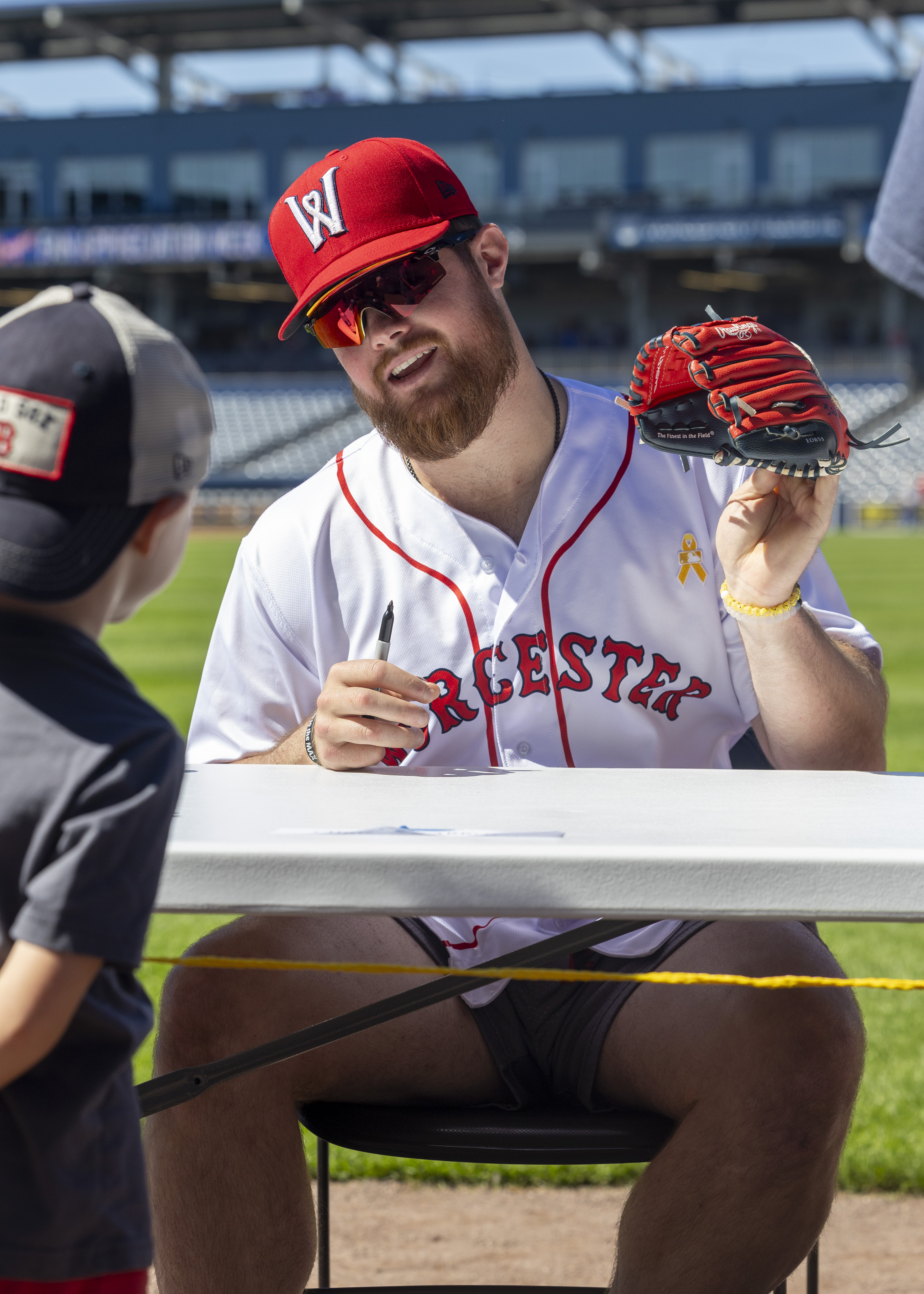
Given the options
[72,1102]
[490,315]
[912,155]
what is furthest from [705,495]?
[72,1102]

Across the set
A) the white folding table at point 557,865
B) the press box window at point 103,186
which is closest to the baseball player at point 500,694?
the white folding table at point 557,865

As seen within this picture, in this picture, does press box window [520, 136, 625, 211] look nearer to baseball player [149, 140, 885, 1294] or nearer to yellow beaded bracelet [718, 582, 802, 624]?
baseball player [149, 140, 885, 1294]

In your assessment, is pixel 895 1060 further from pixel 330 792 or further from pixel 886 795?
pixel 330 792

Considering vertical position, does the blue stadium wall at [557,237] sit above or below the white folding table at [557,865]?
below

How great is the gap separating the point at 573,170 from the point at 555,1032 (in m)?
39.4

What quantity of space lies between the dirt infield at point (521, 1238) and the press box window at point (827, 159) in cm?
3723

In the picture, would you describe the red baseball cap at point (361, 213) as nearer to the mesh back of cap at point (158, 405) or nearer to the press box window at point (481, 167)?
the mesh back of cap at point (158, 405)

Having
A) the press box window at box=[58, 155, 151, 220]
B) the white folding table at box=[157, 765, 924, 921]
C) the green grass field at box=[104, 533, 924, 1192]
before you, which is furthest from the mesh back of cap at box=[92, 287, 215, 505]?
the press box window at box=[58, 155, 151, 220]

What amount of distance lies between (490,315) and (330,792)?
2.81 ft

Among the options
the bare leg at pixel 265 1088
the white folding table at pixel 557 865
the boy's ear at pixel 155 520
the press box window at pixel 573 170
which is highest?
the boy's ear at pixel 155 520

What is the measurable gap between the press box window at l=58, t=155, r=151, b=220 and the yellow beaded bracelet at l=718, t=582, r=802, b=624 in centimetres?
4163

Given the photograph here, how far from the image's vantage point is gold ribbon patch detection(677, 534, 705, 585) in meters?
2.05

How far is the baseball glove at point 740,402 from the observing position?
1.68 meters

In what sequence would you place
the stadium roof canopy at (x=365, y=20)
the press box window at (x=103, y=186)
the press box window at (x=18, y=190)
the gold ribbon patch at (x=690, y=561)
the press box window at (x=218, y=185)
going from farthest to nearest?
the press box window at (x=18, y=190), the press box window at (x=103, y=186), the press box window at (x=218, y=185), the stadium roof canopy at (x=365, y=20), the gold ribbon patch at (x=690, y=561)
